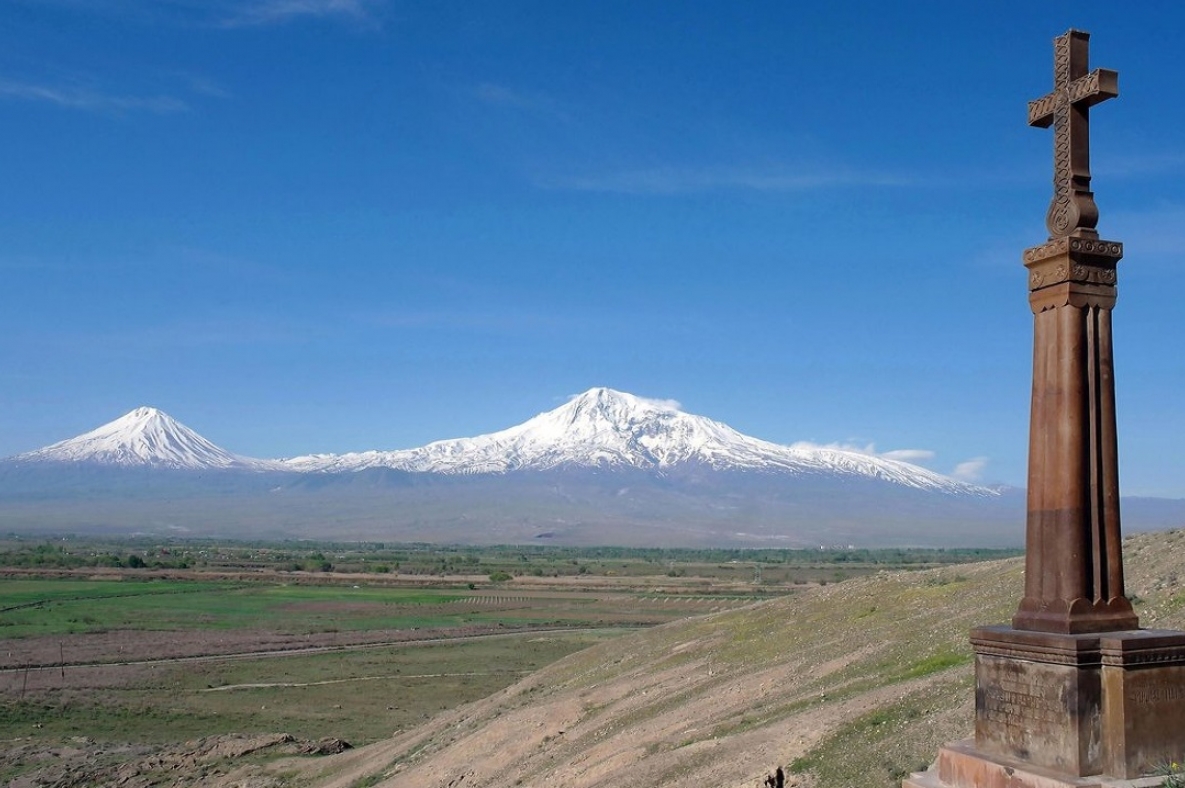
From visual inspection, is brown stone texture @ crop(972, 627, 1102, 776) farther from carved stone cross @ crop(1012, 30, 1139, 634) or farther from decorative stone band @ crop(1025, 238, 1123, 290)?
decorative stone band @ crop(1025, 238, 1123, 290)

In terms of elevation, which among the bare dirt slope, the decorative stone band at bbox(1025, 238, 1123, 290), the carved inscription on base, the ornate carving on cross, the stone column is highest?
the ornate carving on cross

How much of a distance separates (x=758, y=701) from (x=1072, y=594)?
37.6 ft

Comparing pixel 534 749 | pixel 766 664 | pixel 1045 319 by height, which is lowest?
pixel 534 749

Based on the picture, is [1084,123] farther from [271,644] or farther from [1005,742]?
[271,644]

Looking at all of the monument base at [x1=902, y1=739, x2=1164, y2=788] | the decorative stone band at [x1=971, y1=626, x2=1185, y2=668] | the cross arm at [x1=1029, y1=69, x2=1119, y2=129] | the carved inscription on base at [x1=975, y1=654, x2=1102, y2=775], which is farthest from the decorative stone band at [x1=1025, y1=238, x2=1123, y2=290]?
the monument base at [x1=902, y1=739, x2=1164, y2=788]

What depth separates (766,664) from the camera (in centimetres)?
2502

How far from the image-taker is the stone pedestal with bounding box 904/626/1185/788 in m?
9.79

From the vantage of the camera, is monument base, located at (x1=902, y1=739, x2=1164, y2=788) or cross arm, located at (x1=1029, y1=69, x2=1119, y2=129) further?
cross arm, located at (x1=1029, y1=69, x2=1119, y2=129)

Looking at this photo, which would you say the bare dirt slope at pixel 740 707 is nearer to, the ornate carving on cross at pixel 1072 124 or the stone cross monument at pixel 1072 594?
the stone cross monument at pixel 1072 594

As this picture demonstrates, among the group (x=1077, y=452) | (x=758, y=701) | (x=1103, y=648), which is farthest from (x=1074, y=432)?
(x=758, y=701)

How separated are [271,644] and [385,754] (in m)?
35.3

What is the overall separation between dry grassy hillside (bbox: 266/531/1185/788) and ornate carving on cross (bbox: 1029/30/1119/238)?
6711mm

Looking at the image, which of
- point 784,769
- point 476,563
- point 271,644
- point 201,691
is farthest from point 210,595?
point 784,769

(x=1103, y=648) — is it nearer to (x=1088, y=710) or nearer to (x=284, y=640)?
(x=1088, y=710)
